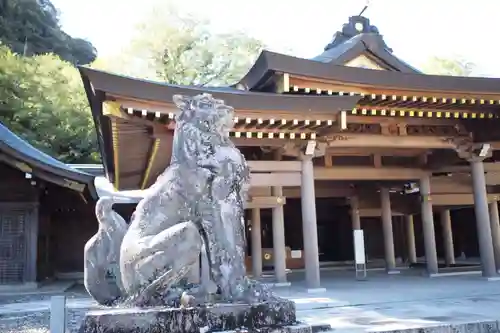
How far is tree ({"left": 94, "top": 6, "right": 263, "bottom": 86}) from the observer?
96.3 ft

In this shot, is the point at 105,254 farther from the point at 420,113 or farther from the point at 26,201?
the point at 26,201

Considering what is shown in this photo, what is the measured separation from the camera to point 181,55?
29.8 metres

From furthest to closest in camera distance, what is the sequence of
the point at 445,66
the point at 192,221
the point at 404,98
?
the point at 445,66, the point at 404,98, the point at 192,221

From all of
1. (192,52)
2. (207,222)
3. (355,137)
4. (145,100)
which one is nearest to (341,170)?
(355,137)

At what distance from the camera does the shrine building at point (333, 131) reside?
335 inches

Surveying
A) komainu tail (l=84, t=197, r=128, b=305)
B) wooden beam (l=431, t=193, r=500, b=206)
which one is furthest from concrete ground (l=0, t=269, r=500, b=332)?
wooden beam (l=431, t=193, r=500, b=206)

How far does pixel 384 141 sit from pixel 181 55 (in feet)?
71.7

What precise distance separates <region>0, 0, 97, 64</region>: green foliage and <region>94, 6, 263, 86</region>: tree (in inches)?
199

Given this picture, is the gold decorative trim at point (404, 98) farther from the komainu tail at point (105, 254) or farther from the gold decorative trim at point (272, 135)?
→ the komainu tail at point (105, 254)

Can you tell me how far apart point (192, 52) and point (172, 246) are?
92.6 feet

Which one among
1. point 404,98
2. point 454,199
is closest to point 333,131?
point 404,98

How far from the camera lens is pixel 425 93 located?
957 cm

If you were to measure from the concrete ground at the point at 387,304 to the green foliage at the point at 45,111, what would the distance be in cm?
1412

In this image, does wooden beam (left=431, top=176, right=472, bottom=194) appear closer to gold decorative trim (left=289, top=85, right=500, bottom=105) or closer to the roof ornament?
gold decorative trim (left=289, top=85, right=500, bottom=105)
